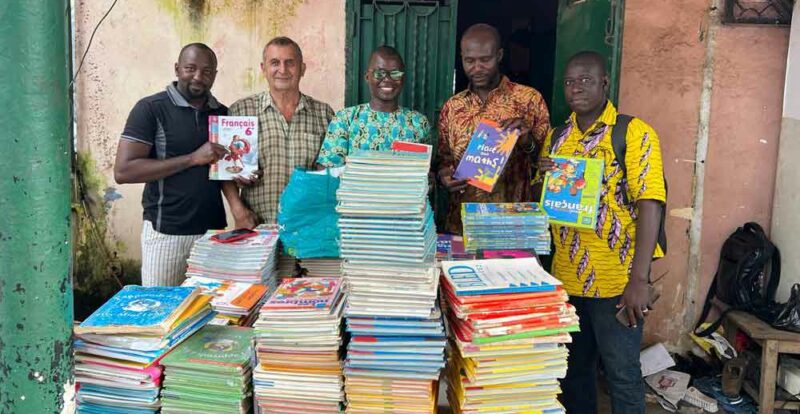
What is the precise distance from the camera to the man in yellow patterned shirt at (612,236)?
8.63 ft

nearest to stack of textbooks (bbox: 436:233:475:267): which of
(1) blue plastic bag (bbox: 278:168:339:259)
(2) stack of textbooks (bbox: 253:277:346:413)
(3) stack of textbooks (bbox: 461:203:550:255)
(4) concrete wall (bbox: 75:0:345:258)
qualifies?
(3) stack of textbooks (bbox: 461:203:550:255)

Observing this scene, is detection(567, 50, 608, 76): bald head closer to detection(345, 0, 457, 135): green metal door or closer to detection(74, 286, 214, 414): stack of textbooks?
detection(345, 0, 457, 135): green metal door

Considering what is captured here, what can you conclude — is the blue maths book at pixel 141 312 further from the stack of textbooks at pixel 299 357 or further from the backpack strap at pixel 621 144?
the backpack strap at pixel 621 144

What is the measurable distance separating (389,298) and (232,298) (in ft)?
3.22

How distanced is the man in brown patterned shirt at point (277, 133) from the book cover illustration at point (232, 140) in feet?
0.34

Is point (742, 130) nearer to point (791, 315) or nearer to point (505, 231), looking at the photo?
point (791, 315)

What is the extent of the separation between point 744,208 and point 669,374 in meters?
1.30

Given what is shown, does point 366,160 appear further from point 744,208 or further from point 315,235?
point 744,208

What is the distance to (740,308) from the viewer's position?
4215mm

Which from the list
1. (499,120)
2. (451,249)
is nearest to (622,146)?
(499,120)

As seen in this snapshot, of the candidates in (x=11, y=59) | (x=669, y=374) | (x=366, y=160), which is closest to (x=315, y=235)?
(x=366, y=160)

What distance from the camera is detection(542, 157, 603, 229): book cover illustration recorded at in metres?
2.70

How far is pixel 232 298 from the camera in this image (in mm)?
2664

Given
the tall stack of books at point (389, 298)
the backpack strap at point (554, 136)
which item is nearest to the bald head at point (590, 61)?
the backpack strap at point (554, 136)
